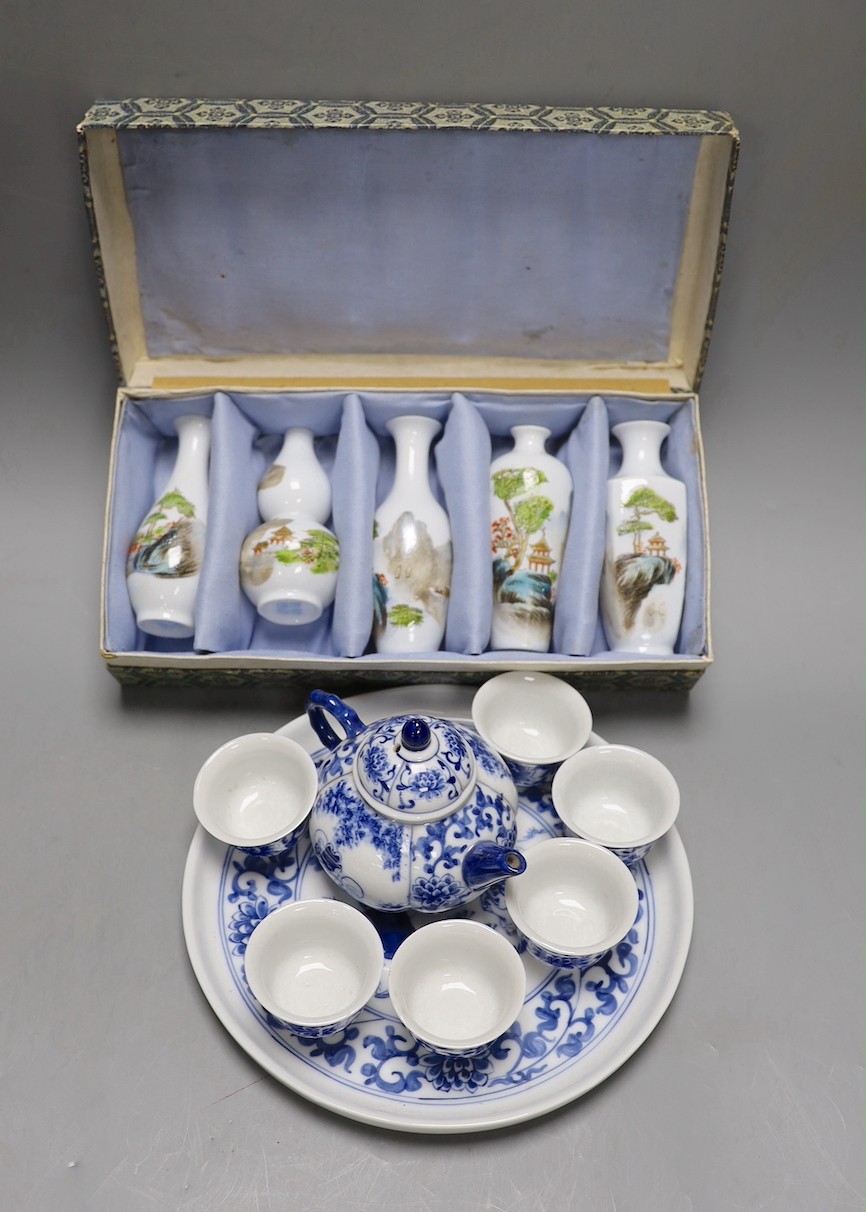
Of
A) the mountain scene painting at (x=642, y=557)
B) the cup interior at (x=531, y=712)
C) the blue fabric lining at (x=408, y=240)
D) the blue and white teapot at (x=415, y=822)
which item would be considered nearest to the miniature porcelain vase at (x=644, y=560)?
the mountain scene painting at (x=642, y=557)

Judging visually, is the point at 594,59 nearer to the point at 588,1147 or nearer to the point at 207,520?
the point at 207,520

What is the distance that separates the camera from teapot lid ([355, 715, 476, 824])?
0.81 m

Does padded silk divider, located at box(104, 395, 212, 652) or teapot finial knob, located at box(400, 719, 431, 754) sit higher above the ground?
padded silk divider, located at box(104, 395, 212, 652)

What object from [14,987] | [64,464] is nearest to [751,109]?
[64,464]

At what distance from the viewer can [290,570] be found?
107 centimetres

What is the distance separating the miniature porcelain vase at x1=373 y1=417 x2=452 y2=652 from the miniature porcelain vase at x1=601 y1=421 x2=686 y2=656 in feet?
0.66

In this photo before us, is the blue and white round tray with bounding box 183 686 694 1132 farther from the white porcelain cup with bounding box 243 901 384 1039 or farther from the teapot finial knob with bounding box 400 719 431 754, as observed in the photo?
the teapot finial knob with bounding box 400 719 431 754

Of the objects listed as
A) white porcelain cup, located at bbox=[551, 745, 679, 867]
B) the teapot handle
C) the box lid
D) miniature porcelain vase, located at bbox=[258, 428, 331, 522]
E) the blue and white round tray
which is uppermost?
the box lid

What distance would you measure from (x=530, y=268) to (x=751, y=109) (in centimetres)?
34

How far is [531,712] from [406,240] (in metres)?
0.61

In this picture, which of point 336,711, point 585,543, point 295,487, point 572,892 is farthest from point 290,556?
point 572,892

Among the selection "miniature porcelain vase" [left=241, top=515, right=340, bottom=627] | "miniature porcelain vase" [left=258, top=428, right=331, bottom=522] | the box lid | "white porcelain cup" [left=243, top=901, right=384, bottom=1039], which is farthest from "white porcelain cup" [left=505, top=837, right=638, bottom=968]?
the box lid

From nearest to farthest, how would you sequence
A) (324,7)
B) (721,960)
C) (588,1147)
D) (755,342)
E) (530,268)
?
(588,1147)
(721,960)
(324,7)
(530,268)
(755,342)

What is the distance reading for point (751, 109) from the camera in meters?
1.17
